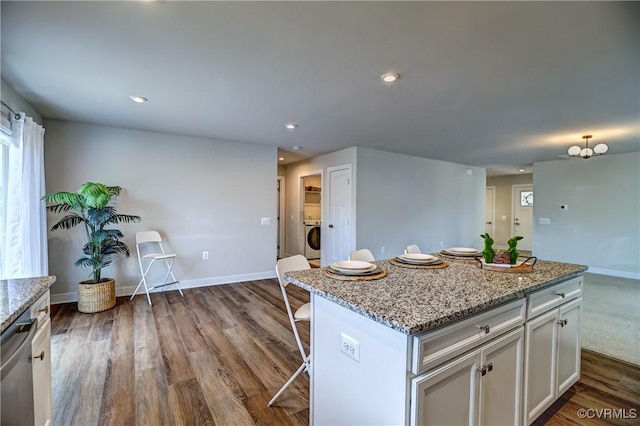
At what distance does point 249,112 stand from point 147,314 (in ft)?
8.70

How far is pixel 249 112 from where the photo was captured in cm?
331

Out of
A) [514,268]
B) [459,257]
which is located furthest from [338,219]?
[514,268]

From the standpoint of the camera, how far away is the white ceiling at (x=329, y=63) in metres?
1.64

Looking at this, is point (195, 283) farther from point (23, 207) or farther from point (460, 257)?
point (460, 257)

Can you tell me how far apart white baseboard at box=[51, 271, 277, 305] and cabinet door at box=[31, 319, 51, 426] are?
116 inches

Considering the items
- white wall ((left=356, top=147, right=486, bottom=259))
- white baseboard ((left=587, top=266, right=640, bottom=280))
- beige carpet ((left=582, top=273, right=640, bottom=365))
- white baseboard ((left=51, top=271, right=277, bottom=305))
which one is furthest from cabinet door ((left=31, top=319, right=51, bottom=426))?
white baseboard ((left=587, top=266, right=640, bottom=280))

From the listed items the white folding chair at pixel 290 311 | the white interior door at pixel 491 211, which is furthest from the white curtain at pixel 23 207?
the white interior door at pixel 491 211

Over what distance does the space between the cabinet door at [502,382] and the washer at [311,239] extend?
5.45 metres

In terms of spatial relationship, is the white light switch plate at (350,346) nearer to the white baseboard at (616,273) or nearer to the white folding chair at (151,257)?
the white folding chair at (151,257)

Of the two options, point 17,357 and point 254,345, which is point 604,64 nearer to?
point 254,345

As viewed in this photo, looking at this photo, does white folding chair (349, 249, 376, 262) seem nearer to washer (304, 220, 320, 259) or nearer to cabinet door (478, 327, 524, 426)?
cabinet door (478, 327, 524, 426)

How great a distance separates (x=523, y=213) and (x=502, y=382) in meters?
9.15

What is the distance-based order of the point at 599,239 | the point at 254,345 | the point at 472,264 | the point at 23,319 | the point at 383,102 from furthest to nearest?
the point at 599,239 < the point at 383,102 < the point at 254,345 < the point at 472,264 < the point at 23,319

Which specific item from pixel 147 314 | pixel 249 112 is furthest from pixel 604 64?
pixel 147 314
